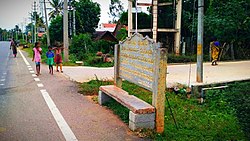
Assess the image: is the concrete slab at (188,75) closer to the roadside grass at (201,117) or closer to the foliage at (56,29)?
the roadside grass at (201,117)

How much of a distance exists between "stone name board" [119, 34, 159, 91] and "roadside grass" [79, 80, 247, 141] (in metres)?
0.69

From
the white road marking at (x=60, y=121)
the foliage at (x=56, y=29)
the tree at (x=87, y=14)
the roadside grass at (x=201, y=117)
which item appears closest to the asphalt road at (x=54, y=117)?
the white road marking at (x=60, y=121)

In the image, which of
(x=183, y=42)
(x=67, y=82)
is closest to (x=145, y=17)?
(x=183, y=42)

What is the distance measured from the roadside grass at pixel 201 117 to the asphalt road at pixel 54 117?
0.44 meters

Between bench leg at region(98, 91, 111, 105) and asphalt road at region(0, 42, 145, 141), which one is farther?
bench leg at region(98, 91, 111, 105)

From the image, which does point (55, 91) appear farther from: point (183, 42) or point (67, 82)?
point (183, 42)

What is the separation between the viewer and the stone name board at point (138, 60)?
561cm

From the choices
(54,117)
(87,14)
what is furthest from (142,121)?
(87,14)

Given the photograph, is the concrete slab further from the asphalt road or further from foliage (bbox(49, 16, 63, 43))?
foliage (bbox(49, 16, 63, 43))

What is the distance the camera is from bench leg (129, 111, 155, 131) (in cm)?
536

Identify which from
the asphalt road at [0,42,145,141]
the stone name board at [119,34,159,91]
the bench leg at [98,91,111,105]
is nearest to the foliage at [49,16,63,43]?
the asphalt road at [0,42,145,141]

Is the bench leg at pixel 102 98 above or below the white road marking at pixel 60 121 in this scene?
above

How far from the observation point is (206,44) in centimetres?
2469

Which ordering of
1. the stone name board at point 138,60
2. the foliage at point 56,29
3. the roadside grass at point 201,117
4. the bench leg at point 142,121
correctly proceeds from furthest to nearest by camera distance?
the foliage at point 56,29 < the stone name board at point 138,60 < the bench leg at point 142,121 < the roadside grass at point 201,117
